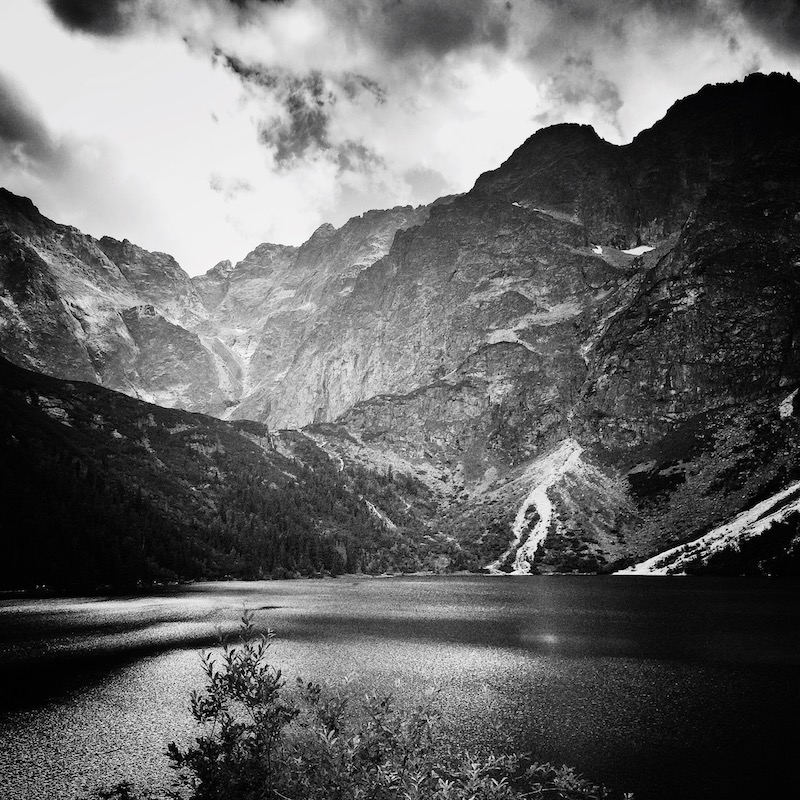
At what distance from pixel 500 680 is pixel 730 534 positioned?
13467 centimetres

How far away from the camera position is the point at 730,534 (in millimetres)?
147875

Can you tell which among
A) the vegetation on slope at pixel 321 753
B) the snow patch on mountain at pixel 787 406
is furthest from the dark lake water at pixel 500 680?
the snow patch on mountain at pixel 787 406

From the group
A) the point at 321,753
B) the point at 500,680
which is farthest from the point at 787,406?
the point at 321,753

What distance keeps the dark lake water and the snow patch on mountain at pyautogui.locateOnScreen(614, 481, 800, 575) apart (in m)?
56.3

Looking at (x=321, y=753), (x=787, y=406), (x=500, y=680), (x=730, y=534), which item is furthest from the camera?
(x=787, y=406)

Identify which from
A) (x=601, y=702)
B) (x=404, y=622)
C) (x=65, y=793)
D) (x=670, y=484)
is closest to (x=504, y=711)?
(x=601, y=702)

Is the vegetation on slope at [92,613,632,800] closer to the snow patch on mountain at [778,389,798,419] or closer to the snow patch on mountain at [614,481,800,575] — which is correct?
the snow patch on mountain at [614,481,800,575]

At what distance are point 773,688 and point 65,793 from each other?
46.8 metres

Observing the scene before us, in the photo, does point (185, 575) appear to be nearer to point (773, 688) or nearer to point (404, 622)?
point (404, 622)

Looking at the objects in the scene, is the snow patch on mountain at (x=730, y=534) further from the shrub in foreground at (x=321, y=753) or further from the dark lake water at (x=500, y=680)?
the shrub in foreground at (x=321, y=753)

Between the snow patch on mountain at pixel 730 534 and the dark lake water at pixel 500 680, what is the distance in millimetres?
56337

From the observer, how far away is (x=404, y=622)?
78500 millimetres

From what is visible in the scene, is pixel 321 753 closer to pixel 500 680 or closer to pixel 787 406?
pixel 500 680

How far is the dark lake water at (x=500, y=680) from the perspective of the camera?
27750 millimetres
